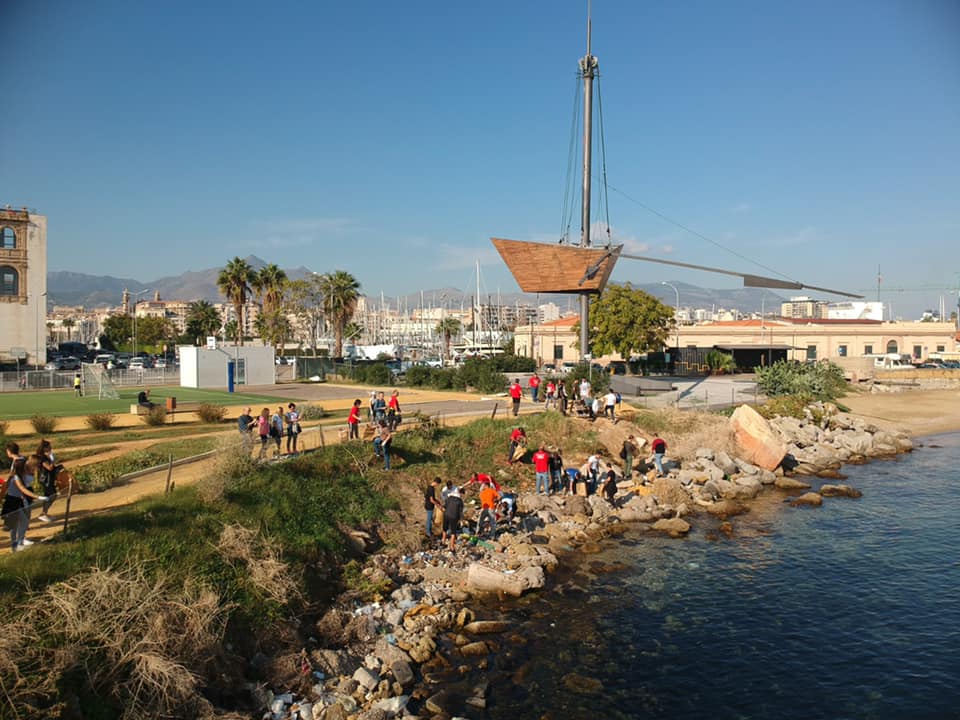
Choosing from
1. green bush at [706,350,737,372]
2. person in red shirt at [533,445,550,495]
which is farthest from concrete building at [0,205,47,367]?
person in red shirt at [533,445,550,495]

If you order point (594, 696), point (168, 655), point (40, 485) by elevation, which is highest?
point (40, 485)

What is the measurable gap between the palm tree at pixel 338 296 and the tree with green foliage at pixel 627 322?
2747cm

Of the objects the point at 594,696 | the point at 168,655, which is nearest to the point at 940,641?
the point at 594,696

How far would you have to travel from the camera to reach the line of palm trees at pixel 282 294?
68688mm

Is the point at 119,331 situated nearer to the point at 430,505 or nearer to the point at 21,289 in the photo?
the point at 21,289

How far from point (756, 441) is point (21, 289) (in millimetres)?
86630

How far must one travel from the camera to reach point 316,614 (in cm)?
1485

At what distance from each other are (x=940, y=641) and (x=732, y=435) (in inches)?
700

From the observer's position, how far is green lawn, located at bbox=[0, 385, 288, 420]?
36469mm

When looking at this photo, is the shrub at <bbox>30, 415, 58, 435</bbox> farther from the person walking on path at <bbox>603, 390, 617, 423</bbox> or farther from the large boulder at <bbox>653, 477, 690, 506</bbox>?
the large boulder at <bbox>653, 477, 690, 506</bbox>

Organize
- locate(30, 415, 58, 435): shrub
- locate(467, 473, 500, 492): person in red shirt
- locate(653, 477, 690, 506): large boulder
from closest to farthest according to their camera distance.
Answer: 1. locate(467, 473, 500, 492): person in red shirt
2. locate(653, 477, 690, 506): large boulder
3. locate(30, 415, 58, 435): shrub

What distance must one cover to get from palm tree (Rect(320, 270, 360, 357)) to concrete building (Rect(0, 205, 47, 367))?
3657cm

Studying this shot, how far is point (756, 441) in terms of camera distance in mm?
30469

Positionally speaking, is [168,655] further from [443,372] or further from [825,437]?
[443,372]
